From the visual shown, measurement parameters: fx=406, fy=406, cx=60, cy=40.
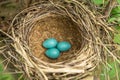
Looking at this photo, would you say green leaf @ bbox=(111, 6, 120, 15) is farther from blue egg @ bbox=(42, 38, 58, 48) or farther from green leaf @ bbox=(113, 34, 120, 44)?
blue egg @ bbox=(42, 38, 58, 48)

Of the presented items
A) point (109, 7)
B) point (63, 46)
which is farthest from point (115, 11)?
point (63, 46)

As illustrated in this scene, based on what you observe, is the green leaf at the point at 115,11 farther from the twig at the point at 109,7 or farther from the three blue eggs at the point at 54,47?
the three blue eggs at the point at 54,47

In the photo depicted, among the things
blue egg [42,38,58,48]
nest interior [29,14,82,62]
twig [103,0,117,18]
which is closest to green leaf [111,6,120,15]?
twig [103,0,117,18]

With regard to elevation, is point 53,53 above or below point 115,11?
below

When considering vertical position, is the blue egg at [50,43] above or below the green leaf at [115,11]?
→ below

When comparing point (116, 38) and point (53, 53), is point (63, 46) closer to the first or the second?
point (53, 53)

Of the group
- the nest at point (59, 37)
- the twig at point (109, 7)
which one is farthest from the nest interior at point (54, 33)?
the twig at point (109, 7)
